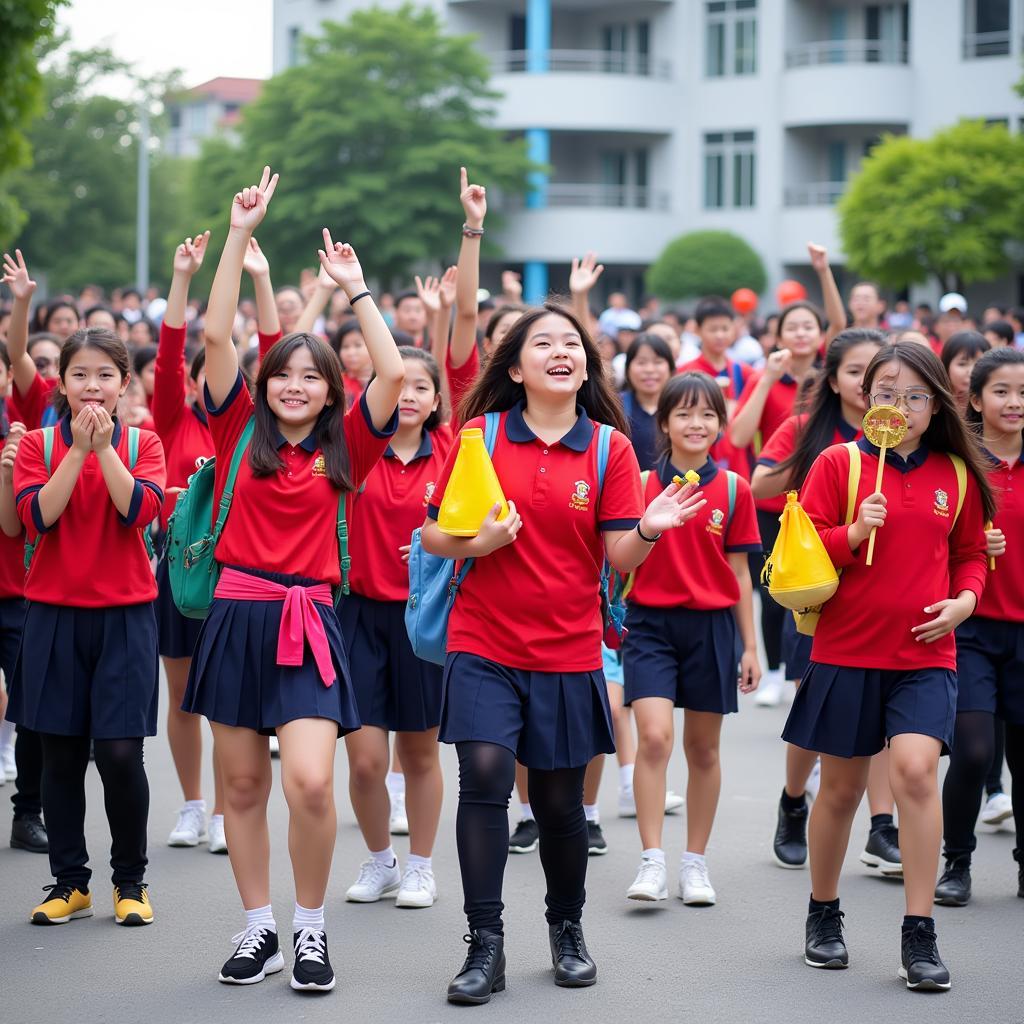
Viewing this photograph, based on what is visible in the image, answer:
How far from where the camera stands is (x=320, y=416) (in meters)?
5.38

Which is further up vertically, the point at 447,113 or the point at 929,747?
the point at 447,113

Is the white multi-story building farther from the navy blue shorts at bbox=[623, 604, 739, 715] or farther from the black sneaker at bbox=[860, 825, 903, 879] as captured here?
the navy blue shorts at bbox=[623, 604, 739, 715]

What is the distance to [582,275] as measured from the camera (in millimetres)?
8141

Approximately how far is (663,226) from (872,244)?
1075 centimetres

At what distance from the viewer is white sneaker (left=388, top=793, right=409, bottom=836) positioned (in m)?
7.16

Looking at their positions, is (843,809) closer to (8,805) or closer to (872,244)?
(8,805)

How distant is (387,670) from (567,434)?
140cm

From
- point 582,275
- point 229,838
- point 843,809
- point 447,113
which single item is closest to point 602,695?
point 843,809

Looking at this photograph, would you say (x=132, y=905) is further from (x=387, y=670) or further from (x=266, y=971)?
(x=387, y=670)

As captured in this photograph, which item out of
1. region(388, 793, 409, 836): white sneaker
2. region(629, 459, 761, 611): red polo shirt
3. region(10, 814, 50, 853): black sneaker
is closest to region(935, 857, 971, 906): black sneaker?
region(629, 459, 761, 611): red polo shirt

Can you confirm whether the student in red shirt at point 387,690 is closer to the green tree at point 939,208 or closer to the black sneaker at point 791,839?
the black sneaker at point 791,839

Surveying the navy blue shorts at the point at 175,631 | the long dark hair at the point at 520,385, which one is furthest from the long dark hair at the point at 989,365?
the navy blue shorts at the point at 175,631

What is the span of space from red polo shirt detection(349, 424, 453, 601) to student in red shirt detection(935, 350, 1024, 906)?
2.10 metres

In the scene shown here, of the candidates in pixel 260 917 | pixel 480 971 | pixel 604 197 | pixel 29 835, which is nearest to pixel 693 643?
pixel 480 971
